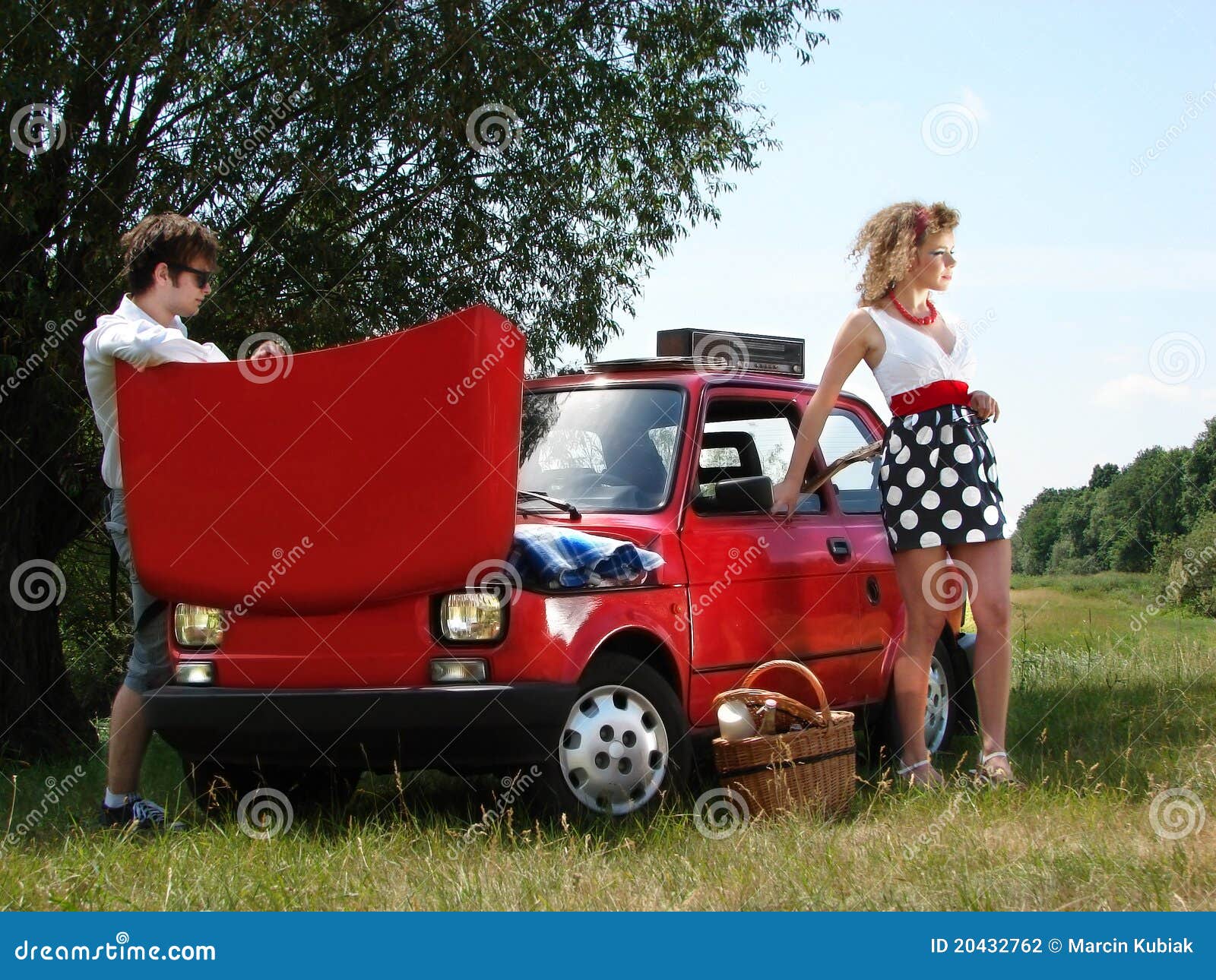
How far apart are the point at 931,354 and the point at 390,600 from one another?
8.08ft

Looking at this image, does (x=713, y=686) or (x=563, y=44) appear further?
(x=563, y=44)

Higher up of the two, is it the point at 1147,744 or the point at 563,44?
the point at 563,44

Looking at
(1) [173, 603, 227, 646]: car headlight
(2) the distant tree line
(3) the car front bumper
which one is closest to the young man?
(1) [173, 603, 227, 646]: car headlight

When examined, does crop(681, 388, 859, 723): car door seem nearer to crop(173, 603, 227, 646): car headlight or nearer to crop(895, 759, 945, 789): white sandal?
crop(895, 759, 945, 789): white sandal

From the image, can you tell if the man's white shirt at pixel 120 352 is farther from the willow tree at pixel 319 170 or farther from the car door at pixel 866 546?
the willow tree at pixel 319 170

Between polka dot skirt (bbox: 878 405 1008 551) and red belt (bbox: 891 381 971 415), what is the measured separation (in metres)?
0.02

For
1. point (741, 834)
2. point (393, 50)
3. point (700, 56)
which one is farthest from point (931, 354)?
point (700, 56)

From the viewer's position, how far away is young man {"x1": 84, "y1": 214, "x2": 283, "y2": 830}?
5125 millimetres

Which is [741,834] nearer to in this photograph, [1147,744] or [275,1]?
[1147,744]

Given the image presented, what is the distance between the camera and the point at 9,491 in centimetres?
1041

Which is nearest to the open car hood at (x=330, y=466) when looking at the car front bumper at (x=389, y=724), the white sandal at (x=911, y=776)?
the car front bumper at (x=389, y=724)

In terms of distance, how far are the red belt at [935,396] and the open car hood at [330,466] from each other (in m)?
1.88

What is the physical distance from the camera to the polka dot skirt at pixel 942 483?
17.8 ft

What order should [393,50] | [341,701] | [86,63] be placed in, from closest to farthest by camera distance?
[341,701], [86,63], [393,50]
